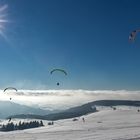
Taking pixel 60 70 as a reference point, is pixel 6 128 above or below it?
above

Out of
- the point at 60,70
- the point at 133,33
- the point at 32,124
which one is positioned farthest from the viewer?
the point at 32,124

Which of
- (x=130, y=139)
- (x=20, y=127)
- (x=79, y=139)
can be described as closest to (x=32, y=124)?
(x=20, y=127)

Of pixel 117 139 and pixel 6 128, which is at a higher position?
pixel 6 128

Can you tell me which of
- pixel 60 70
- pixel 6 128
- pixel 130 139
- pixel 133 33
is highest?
pixel 6 128

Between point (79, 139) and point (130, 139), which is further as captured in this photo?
point (79, 139)

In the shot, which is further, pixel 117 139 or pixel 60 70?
pixel 117 139

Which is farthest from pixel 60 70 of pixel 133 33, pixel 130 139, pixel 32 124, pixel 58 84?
pixel 32 124

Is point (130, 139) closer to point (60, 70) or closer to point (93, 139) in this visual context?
point (93, 139)

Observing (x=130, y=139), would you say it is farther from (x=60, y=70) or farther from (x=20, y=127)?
(x=20, y=127)

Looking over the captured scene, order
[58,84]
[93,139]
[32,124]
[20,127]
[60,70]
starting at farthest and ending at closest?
[32,124] < [20,127] < [93,139] < [58,84] < [60,70]
